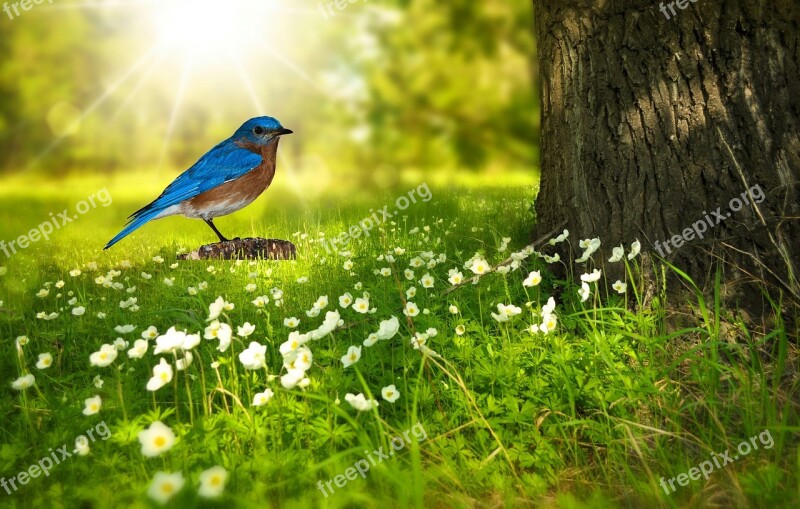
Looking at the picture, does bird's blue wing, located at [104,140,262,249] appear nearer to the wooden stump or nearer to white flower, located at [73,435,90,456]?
the wooden stump

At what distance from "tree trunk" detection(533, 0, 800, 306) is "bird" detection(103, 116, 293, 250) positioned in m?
2.93

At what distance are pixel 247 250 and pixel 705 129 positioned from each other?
4062 mm

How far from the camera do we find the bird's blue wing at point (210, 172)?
5.50 meters

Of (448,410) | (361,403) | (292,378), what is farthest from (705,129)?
(292,378)

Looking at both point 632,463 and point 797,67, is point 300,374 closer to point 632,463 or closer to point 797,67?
point 632,463

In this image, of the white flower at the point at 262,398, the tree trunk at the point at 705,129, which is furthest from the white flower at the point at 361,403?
the tree trunk at the point at 705,129

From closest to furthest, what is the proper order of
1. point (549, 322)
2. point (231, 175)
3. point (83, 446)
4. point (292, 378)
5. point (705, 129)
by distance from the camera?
point (83, 446) → point (292, 378) → point (549, 322) → point (705, 129) → point (231, 175)

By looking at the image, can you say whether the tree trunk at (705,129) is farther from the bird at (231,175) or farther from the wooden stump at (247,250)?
the wooden stump at (247,250)

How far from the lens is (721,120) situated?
11.7ft

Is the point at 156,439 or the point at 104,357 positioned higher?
the point at 104,357

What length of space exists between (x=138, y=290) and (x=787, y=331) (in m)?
4.32

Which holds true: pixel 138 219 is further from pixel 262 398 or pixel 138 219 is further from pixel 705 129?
pixel 705 129

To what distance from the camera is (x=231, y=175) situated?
5.65 m

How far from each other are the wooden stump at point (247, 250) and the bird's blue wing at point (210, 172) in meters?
0.62
